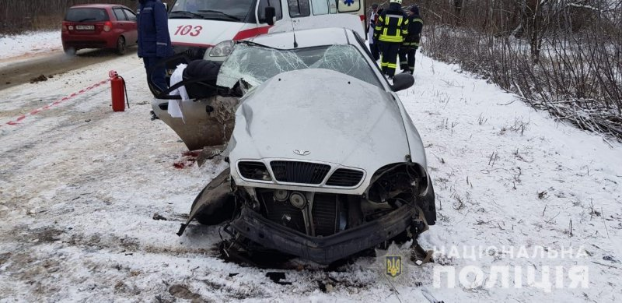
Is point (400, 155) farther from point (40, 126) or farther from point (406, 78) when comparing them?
point (40, 126)

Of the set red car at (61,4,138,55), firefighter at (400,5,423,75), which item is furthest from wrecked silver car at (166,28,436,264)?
red car at (61,4,138,55)

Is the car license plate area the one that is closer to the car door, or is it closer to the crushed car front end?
the car door

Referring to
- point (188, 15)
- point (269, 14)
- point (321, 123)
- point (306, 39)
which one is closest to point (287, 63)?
point (306, 39)

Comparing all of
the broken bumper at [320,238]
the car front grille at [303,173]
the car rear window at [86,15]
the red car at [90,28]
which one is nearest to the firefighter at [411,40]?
the broken bumper at [320,238]

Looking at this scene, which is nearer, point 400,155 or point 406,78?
point 400,155

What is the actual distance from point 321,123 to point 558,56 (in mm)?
5680

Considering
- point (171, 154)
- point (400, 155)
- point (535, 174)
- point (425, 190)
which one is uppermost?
point (400, 155)

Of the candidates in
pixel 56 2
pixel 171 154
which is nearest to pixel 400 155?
pixel 171 154

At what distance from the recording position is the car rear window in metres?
14.1

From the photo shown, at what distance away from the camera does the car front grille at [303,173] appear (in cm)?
276

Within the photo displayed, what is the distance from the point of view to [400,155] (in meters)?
3.00

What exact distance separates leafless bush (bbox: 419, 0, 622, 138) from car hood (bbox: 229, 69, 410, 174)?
4.22 metres

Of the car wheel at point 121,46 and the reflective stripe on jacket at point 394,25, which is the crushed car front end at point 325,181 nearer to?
the reflective stripe on jacket at point 394,25

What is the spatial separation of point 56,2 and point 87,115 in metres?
23.2
